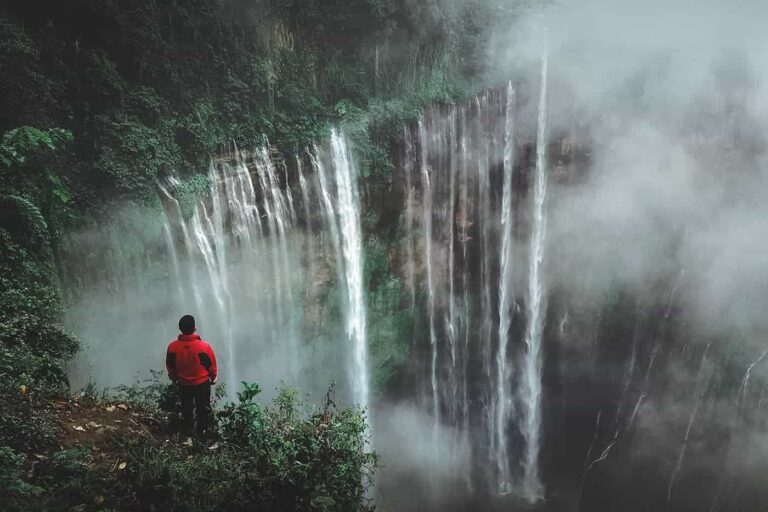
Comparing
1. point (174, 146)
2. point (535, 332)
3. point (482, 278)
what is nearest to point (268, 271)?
point (174, 146)

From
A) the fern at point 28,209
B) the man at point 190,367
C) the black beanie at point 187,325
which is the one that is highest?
the fern at point 28,209

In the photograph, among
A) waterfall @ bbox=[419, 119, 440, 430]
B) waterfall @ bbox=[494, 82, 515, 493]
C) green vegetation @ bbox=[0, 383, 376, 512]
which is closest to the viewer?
green vegetation @ bbox=[0, 383, 376, 512]

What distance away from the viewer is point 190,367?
14.8 ft

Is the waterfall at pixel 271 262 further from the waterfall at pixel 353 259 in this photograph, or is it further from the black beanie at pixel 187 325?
the black beanie at pixel 187 325

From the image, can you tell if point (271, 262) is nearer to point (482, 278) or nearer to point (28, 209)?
point (28, 209)

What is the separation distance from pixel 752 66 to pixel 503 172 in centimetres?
860

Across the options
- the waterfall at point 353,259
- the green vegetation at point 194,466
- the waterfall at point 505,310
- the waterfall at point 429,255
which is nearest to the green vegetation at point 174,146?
the green vegetation at point 194,466

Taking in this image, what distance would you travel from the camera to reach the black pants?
4.62 metres

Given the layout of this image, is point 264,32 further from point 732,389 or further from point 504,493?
point 732,389

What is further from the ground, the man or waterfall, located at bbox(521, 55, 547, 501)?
the man

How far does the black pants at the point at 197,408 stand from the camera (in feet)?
15.1

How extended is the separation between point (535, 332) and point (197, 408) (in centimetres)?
1386

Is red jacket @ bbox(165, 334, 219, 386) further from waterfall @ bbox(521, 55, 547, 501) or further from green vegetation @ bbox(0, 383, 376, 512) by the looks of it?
waterfall @ bbox(521, 55, 547, 501)

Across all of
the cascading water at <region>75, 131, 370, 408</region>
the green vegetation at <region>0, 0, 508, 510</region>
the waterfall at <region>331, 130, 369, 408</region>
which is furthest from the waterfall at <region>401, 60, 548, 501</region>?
Answer: the cascading water at <region>75, 131, 370, 408</region>
